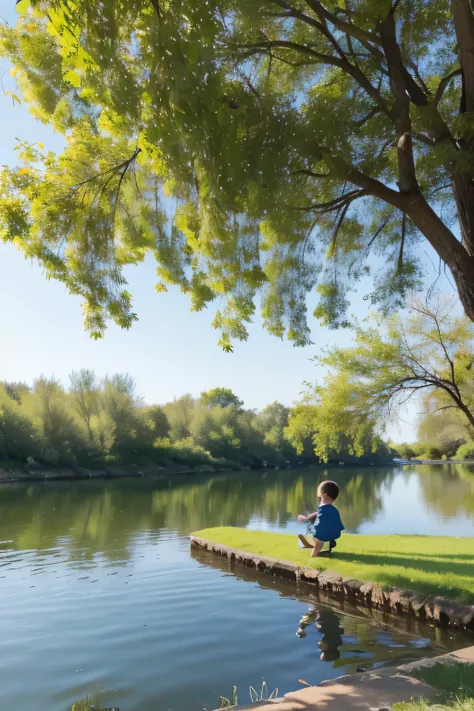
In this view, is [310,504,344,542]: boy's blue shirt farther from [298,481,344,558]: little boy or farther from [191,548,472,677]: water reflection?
[191,548,472,677]: water reflection

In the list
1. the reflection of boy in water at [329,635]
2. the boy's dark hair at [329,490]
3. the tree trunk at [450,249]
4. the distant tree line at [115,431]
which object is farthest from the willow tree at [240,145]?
the distant tree line at [115,431]

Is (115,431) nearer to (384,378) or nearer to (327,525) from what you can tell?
(384,378)

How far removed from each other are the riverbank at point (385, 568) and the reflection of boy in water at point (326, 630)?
0.73 metres

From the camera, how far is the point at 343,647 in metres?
6.69

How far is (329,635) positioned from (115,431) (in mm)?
54825

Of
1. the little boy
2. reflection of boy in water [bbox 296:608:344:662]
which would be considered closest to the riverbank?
the little boy

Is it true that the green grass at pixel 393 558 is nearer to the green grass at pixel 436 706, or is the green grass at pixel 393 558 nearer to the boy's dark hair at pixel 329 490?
the boy's dark hair at pixel 329 490

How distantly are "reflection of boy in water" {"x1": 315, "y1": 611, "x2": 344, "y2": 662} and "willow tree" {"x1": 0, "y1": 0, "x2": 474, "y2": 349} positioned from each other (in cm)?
433

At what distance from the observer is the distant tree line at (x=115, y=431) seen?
51.5m

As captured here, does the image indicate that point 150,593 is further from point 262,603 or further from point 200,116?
point 200,116

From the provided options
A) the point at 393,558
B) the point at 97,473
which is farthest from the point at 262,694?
the point at 97,473

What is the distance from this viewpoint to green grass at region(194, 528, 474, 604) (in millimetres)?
7992

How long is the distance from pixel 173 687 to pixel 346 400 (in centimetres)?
1513

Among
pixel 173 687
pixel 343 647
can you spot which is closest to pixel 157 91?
pixel 173 687
